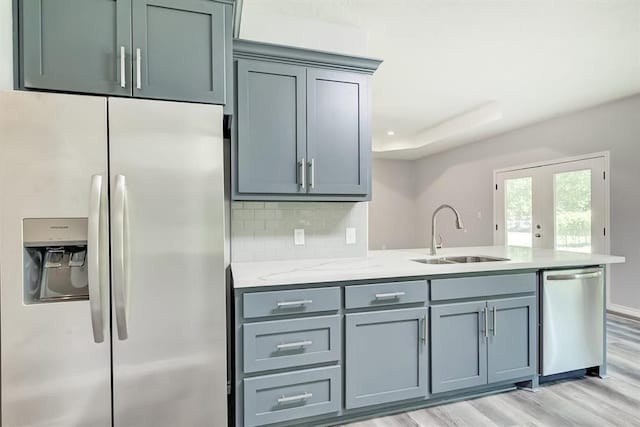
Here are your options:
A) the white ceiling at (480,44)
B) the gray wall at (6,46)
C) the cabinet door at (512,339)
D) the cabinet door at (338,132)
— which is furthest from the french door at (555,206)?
the gray wall at (6,46)

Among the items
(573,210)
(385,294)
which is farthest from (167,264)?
(573,210)

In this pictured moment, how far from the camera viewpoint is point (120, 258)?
1394 mm

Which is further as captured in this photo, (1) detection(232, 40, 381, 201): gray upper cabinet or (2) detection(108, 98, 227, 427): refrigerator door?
(1) detection(232, 40, 381, 201): gray upper cabinet

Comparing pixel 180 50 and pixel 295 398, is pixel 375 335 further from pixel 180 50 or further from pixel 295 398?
pixel 180 50

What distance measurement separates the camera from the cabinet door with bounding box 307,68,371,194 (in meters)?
2.15

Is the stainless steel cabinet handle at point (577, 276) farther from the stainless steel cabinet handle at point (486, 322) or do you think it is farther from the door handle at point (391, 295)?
the door handle at point (391, 295)

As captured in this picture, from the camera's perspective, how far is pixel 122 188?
4.60 ft

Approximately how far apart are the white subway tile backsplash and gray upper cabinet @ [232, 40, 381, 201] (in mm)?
295

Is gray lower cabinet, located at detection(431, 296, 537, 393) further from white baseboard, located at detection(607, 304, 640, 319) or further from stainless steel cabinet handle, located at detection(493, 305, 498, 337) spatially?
white baseboard, located at detection(607, 304, 640, 319)

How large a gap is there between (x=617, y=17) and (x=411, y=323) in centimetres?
270

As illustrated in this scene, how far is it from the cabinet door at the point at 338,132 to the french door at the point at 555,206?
383cm

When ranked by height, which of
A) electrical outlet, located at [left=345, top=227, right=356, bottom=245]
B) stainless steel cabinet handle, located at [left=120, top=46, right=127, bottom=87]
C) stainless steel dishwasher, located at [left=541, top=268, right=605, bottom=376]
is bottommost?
stainless steel dishwasher, located at [left=541, top=268, right=605, bottom=376]

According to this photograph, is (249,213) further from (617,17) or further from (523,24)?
(617,17)

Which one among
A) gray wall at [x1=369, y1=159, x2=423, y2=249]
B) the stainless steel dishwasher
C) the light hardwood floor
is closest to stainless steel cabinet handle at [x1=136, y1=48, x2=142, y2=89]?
the light hardwood floor
